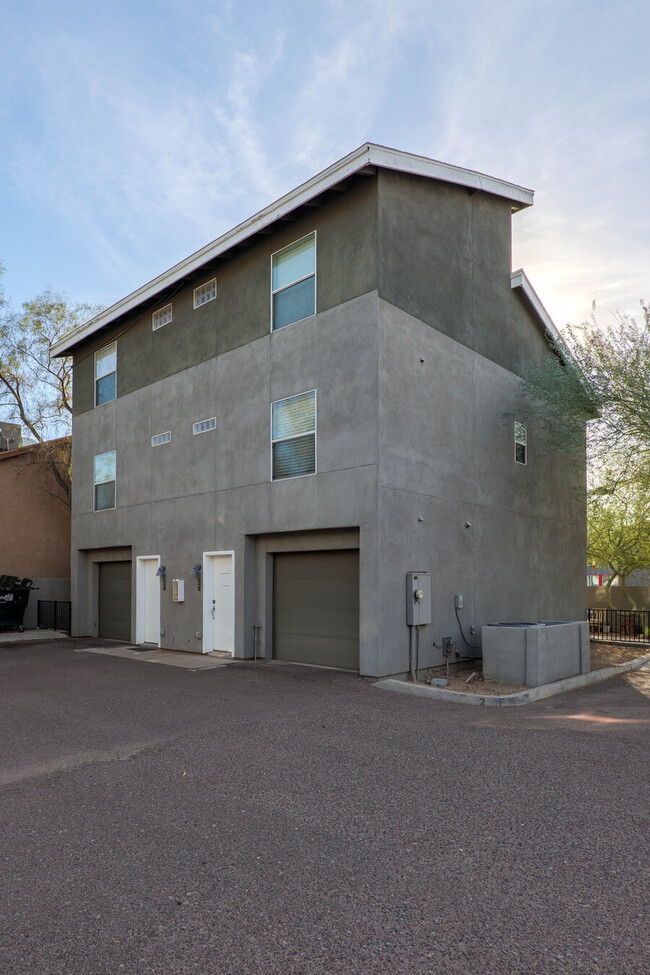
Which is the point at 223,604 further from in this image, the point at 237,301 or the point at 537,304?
the point at 537,304

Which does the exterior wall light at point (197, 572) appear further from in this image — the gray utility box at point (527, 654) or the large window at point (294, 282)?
the gray utility box at point (527, 654)

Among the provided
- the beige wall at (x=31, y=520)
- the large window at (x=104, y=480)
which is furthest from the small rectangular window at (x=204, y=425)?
the beige wall at (x=31, y=520)

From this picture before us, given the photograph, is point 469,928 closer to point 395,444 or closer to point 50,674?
point 395,444

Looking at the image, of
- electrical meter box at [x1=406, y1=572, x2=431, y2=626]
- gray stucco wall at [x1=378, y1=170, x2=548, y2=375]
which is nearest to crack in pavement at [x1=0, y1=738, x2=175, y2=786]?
electrical meter box at [x1=406, y1=572, x2=431, y2=626]

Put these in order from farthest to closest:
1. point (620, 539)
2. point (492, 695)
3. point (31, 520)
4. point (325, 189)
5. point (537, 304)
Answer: point (620, 539) → point (31, 520) → point (537, 304) → point (325, 189) → point (492, 695)

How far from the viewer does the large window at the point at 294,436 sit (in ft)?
37.1

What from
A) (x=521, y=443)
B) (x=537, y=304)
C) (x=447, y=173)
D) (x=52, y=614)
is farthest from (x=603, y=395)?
(x=52, y=614)

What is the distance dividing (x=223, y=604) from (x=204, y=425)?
3773 millimetres

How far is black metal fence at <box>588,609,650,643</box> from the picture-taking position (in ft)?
Result: 67.6

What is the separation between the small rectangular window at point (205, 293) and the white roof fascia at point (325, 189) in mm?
483

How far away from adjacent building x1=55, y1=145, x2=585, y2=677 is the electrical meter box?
0.56 feet

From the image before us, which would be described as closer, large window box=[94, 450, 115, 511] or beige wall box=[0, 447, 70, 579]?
large window box=[94, 450, 115, 511]

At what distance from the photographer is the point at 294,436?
11.6 metres

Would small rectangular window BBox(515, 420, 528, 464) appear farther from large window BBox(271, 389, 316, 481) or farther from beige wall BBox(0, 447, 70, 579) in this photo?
beige wall BBox(0, 447, 70, 579)
